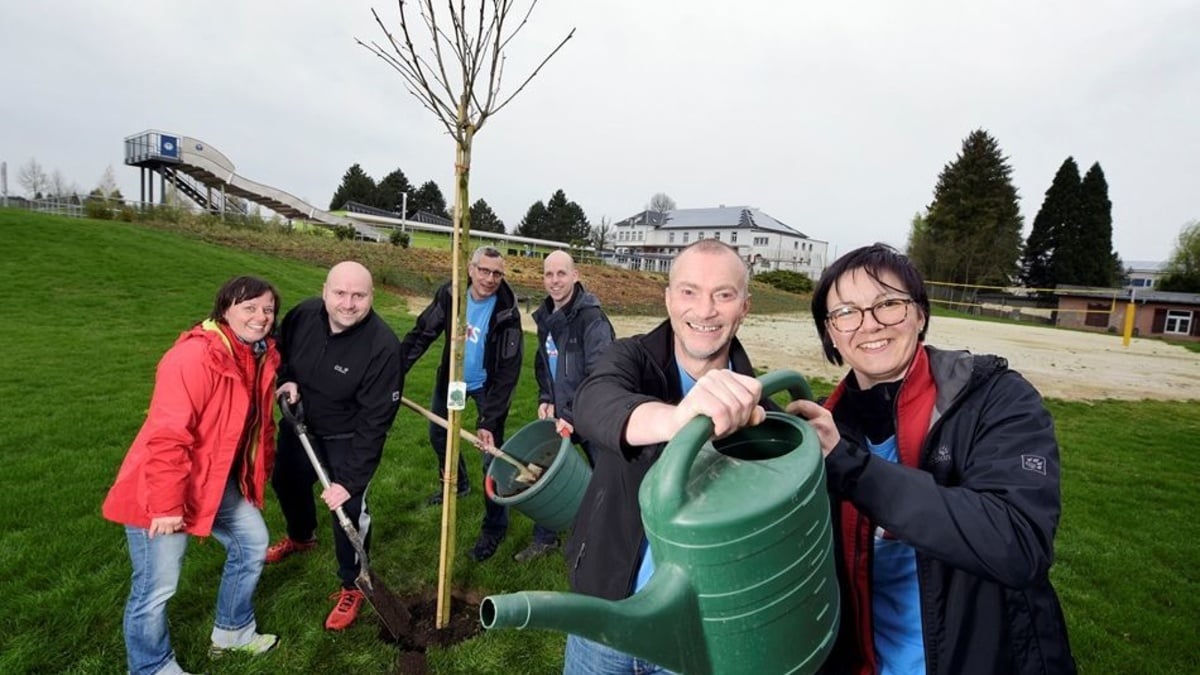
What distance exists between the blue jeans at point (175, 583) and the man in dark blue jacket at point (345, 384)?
1.30 feet

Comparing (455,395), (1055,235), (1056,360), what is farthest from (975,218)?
(455,395)

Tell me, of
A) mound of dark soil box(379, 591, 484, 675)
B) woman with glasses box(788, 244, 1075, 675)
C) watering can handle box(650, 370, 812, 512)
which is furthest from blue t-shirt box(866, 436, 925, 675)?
mound of dark soil box(379, 591, 484, 675)

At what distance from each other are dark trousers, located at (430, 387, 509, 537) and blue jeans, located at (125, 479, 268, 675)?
122cm

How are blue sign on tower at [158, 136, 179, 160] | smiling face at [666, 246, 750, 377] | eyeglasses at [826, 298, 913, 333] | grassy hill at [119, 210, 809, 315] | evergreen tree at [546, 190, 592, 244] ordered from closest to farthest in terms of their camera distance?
eyeglasses at [826, 298, 913, 333] < smiling face at [666, 246, 750, 377] < grassy hill at [119, 210, 809, 315] < blue sign on tower at [158, 136, 179, 160] < evergreen tree at [546, 190, 592, 244]

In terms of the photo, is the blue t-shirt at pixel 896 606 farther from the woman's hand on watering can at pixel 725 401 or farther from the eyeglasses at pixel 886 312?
the woman's hand on watering can at pixel 725 401

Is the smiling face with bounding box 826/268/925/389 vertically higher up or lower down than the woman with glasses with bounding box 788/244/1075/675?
higher up

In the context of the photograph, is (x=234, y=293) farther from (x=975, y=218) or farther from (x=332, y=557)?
(x=975, y=218)

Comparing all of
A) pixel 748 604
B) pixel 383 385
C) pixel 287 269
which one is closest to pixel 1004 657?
pixel 748 604

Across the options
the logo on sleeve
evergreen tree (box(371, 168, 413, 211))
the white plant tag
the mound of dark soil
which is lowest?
the mound of dark soil

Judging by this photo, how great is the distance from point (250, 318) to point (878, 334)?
104 inches

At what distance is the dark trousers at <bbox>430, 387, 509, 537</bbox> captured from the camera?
4.05 m

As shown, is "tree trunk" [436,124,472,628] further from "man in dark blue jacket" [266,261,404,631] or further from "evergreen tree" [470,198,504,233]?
"evergreen tree" [470,198,504,233]

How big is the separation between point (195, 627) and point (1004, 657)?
3.51 m

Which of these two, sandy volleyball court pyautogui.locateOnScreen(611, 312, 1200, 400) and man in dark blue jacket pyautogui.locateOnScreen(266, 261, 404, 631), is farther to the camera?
sandy volleyball court pyautogui.locateOnScreen(611, 312, 1200, 400)
